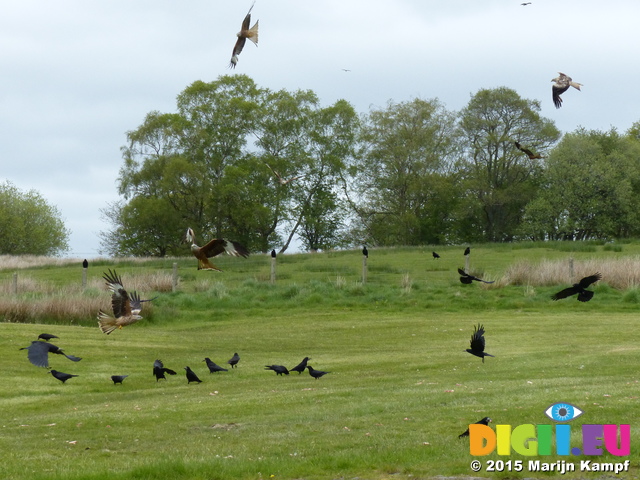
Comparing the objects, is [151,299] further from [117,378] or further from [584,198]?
[584,198]

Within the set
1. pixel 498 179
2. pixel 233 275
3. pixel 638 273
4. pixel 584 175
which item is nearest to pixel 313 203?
pixel 498 179

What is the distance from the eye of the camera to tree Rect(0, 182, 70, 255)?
83.1 m

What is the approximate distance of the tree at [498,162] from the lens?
218ft

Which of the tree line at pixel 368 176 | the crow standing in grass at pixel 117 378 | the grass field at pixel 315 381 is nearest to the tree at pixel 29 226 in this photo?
the tree line at pixel 368 176

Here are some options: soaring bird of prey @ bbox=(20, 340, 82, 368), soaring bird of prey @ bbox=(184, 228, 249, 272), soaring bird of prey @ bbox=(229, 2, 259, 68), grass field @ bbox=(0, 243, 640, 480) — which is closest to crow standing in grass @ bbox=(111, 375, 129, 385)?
grass field @ bbox=(0, 243, 640, 480)

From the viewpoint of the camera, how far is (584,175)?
66.1m

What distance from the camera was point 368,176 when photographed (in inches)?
2805

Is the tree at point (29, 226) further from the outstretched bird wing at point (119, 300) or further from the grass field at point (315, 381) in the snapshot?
the outstretched bird wing at point (119, 300)

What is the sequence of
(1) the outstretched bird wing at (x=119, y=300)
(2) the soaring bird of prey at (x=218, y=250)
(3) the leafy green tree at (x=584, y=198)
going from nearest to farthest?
(2) the soaring bird of prey at (x=218, y=250) → (1) the outstretched bird wing at (x=119, y=300) → (3) the leafy green tree at (x=584, y=198)

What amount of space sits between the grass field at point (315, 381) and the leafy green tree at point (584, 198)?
2929 cm

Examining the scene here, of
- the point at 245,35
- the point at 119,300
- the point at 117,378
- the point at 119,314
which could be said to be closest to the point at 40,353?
the point at 117,378

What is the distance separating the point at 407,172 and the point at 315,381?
54643 mm

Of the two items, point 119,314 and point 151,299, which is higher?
point 151,299

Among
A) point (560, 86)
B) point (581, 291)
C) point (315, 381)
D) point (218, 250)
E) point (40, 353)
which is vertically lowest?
point (315, 381)
